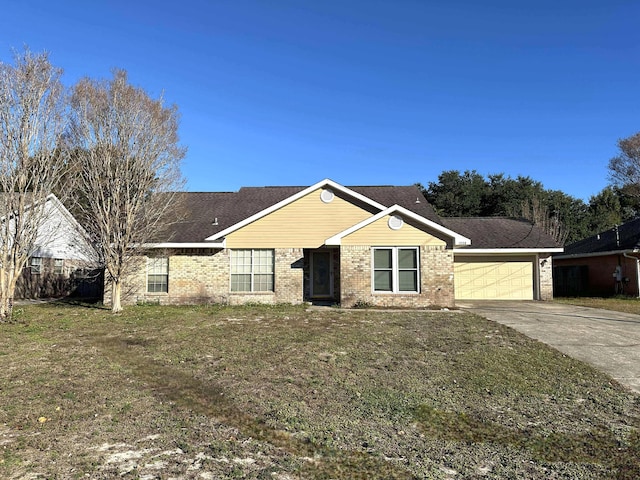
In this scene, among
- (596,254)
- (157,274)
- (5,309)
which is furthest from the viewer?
(596,254)

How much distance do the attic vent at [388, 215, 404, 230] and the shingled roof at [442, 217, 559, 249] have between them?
18.0 feet

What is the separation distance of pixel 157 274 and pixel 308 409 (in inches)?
498

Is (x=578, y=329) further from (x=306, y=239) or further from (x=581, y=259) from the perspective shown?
(x=581, y=259)

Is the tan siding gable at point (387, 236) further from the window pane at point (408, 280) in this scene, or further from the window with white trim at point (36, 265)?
the window with white trim at point (36, 265)

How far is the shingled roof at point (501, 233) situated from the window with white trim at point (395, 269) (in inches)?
203

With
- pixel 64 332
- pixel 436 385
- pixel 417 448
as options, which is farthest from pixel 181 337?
pixel 417 448

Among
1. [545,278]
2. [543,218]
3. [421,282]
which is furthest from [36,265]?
[543,218]

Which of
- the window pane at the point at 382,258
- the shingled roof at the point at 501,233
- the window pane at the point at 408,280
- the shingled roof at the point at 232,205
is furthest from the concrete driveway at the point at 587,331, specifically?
the shingled roof at the point at 232,205

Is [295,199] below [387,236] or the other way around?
the other way around

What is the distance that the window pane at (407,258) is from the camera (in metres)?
15.2

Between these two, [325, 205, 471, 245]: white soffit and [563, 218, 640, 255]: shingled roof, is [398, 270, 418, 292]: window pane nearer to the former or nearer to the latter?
[325, 205, 471, 245]: white soffit

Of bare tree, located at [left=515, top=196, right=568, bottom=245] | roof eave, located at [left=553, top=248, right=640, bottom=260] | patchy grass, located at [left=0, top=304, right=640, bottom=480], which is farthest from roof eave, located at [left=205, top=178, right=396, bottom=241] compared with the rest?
bare tree, located at [left=515, top=196, right=568, bottom=245]

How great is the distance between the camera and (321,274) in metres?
17.3

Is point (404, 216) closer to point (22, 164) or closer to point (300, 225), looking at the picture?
point (300, 225)
